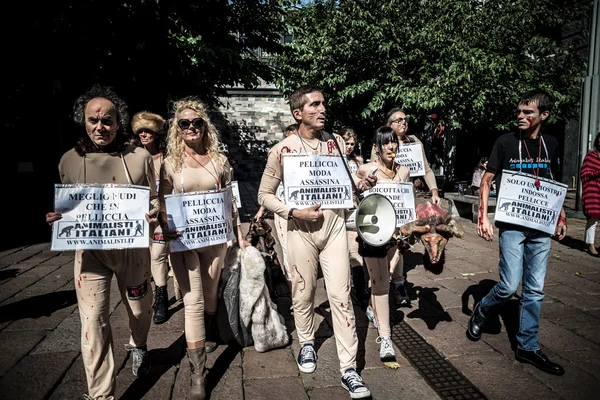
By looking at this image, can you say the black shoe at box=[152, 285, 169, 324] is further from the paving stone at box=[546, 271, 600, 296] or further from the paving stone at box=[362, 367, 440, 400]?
the paving stone at box=[546, 271, 600, 296]

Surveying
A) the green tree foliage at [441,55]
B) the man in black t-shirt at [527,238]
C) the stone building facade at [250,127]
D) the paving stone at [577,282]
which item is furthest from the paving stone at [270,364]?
the stone building facade at [250,127]

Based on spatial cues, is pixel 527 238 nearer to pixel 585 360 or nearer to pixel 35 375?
pixel 585 360

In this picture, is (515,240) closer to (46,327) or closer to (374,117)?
(46,327)

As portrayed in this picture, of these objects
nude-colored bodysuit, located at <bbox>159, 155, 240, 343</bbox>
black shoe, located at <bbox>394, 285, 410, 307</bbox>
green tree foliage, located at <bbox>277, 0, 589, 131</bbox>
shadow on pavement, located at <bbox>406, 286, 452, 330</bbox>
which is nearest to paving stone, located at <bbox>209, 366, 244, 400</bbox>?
nude-colored bodysuit, located at <bbox>159, 155, 240, 343</bbox>

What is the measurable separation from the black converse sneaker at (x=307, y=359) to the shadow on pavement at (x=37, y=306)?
116 inches

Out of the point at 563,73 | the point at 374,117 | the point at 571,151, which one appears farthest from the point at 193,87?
the point at 571,151

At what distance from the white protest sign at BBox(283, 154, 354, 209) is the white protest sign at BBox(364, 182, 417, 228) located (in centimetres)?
71

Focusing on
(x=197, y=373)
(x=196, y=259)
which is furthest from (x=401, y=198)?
(x=197, y=373)

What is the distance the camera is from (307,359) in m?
3.19

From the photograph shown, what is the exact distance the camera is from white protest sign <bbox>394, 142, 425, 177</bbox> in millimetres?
5160

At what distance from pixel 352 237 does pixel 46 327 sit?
322 centimetres

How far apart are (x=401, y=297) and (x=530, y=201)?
184 cm

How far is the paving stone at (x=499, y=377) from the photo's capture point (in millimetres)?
2895

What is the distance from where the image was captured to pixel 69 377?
316 centimetres
